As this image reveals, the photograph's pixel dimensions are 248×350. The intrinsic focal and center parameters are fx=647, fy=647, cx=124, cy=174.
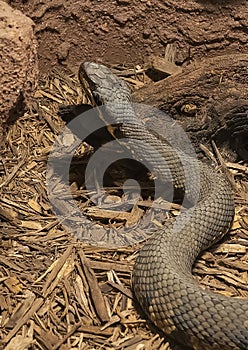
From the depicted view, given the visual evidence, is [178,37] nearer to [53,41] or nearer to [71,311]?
[53,41]

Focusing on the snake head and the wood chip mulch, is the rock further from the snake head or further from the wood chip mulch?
the snake head

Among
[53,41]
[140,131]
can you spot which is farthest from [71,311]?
[53,41]

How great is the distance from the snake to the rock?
583 mm

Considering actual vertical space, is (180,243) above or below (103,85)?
below

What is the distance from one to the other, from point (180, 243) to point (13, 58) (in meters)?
2.42

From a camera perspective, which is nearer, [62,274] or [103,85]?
[62,274]

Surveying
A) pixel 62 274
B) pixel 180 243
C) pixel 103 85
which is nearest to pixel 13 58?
pixel 103 85

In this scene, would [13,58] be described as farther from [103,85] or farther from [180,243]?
[180,243]

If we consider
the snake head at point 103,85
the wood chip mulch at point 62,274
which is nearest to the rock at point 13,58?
the wood chip mulch at point 62,274

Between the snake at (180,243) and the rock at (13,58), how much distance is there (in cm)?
58

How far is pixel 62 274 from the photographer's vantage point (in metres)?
5.04

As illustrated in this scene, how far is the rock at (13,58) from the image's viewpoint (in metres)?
6.05

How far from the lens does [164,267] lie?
187 inches

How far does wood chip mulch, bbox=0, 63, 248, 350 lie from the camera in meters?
4.61
